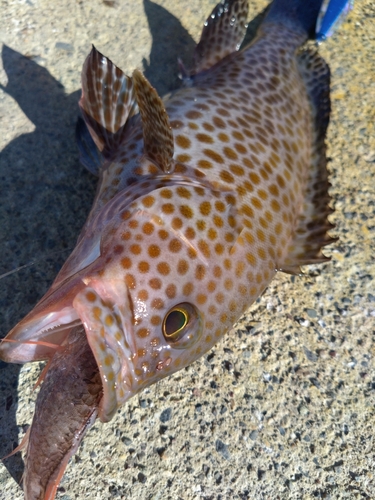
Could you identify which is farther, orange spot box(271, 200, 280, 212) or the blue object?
the blue object

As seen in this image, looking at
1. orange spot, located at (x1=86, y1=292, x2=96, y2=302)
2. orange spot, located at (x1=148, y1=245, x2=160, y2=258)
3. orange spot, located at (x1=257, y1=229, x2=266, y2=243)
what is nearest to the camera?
orange spot, located at (x1=86, y1=292, x2=96, y2=302)

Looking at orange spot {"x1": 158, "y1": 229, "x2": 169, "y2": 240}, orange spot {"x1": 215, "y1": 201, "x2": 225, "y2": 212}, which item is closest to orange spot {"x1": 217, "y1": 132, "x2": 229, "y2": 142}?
orange spot {"x1": 215, "y1": 201, "x2": 225, "y2": 212}

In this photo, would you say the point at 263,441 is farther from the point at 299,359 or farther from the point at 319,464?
the point at 299,359

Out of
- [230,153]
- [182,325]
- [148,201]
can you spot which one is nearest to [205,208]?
[148,201]

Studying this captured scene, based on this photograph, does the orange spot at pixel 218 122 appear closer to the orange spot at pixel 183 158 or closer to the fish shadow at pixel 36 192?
the orange spot at pixel 183 158

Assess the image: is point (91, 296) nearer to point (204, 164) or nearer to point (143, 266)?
point (143, 266)

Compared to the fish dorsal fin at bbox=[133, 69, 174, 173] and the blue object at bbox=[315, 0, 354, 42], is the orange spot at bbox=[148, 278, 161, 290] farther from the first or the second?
the blue object at bbox=[315, 0, 354, 42]

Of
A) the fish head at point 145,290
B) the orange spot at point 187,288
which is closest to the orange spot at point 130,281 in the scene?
the fish head at point 145,290
